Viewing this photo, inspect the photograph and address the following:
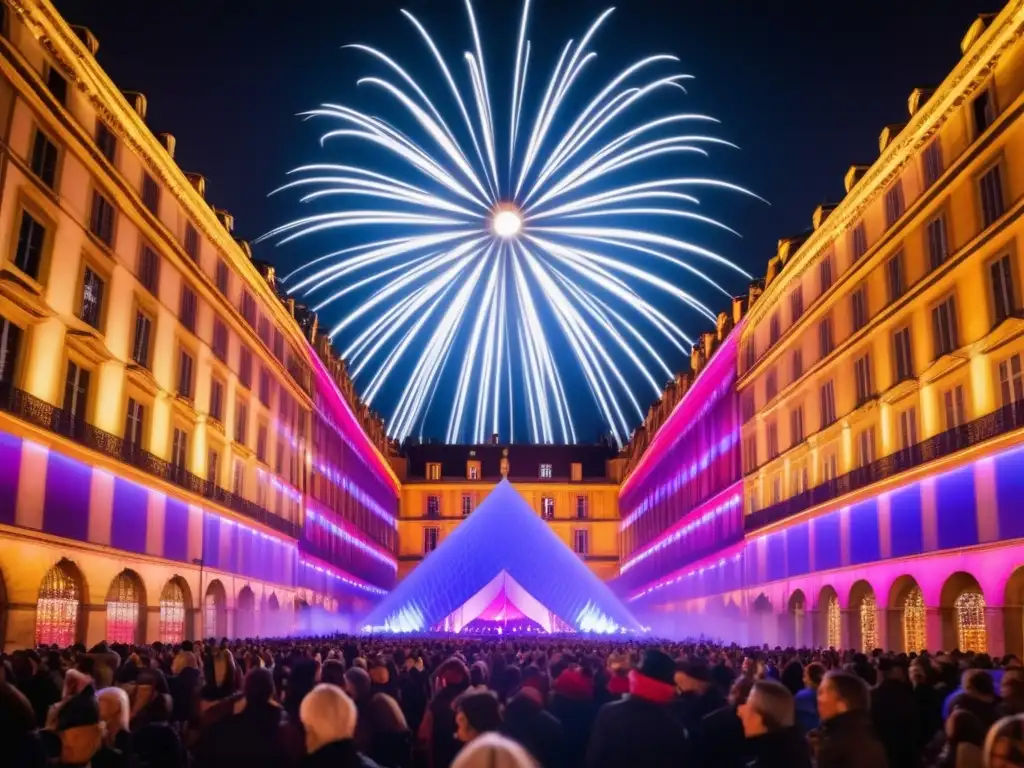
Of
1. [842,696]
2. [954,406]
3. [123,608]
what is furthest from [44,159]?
[842,696]

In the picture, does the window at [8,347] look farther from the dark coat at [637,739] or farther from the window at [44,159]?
the dark coat at [637,739]

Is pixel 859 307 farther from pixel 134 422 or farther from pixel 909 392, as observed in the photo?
pixel 134 422

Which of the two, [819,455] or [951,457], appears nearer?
[951,457]

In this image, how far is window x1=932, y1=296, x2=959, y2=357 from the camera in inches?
1265

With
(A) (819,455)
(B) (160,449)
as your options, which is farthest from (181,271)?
(A) (819,455)

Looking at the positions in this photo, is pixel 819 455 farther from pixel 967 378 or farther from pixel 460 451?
pixel 460 451

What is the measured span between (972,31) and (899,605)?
735 inches

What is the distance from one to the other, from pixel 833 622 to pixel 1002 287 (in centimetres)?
1885

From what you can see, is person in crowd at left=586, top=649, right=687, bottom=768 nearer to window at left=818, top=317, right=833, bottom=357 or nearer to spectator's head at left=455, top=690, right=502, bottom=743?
spectator's head at left=455, top=690, right=502, bottom=743

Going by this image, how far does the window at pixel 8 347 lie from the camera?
27.1 m

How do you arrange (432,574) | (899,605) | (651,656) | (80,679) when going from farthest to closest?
(432,574) → (899,605) → (80,679) → (651,656)

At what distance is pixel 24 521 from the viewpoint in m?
27.5

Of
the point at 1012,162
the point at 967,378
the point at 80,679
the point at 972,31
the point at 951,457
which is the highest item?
the point at 972,31

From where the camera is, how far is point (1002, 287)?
29016 millimetres
